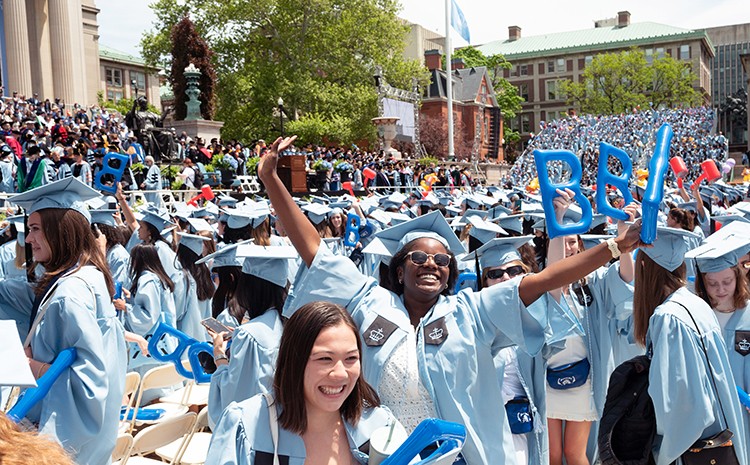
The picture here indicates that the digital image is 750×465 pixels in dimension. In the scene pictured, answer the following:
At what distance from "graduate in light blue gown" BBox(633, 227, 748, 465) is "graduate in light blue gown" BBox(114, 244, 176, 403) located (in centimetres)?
354

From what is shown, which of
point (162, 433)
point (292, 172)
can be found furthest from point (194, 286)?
point (292, 172)

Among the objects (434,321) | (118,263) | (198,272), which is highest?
(434,321)

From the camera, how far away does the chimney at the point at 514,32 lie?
104812 mm

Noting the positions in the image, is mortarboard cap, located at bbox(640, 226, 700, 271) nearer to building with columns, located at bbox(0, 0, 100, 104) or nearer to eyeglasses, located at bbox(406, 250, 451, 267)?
eyeglasses, located at bbox(406, 250, 451, 267)

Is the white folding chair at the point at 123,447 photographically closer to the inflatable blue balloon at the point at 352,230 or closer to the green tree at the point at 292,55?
the inflatable blue balloon at the point at 352,230

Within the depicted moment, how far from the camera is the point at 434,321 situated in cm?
315

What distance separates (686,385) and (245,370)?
1.80 m

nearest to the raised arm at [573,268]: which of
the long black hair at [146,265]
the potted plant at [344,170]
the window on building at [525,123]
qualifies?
the long black hair at [146,265]

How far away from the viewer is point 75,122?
27.6 metres

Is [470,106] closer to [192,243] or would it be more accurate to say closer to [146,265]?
[192,243]

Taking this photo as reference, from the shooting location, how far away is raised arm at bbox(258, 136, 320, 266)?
3377mm

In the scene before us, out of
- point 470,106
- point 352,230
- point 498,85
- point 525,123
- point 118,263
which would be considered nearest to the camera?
point 118,263

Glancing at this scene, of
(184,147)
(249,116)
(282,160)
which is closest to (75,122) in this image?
(184,147)

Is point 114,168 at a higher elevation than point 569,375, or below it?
higher
